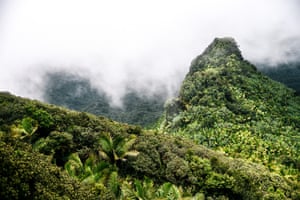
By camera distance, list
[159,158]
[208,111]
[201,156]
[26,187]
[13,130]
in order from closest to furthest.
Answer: [26,187] < [13,130] < [159,158] < [201,156] < [208,111]

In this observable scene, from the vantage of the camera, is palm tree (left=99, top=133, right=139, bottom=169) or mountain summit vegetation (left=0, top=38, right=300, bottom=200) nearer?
mountain summit vegetation (left=0, top=38, right=300, bottom=200)

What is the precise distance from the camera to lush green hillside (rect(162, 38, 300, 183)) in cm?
7131

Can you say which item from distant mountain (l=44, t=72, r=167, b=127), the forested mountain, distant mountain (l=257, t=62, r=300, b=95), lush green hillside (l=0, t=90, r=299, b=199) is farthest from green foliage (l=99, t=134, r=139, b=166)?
distant mountain (l=44, t=72, r=167, b=127)

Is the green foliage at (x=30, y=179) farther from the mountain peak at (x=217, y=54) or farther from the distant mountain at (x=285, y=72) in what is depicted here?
the distant mountain at (x=285, y=72)

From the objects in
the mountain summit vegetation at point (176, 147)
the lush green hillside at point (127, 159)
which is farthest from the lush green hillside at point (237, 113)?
the lush green hillside at point (127, 159)

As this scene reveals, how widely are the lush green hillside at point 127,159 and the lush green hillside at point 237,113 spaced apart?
18.3m

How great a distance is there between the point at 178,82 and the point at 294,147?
376 feet

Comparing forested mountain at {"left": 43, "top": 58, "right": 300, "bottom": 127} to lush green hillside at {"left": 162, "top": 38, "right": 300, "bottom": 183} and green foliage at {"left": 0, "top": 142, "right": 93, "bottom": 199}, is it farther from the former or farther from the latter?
green foliage at {"left": 0, "top": 142, "right": 93, "bottom": 199}

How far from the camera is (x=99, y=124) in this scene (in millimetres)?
43969

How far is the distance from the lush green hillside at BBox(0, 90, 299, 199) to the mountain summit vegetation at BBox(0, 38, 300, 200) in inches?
3.6

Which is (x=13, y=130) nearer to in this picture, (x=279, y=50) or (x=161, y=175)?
(x=161, y=175)

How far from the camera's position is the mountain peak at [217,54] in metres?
110

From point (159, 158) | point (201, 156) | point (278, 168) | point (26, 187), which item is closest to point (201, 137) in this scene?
point (278, 168)

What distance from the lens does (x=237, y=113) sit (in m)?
87.4
